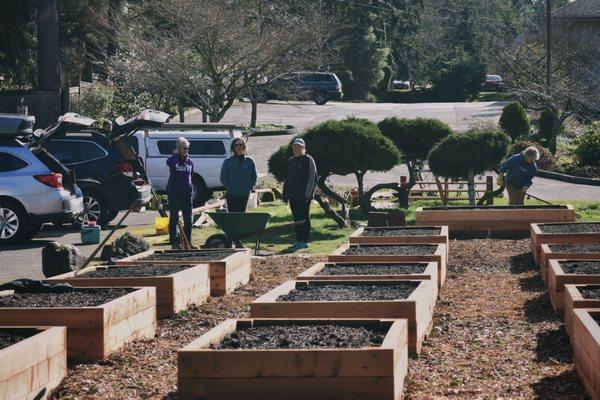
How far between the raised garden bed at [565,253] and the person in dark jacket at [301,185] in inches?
179

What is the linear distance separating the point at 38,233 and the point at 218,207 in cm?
392

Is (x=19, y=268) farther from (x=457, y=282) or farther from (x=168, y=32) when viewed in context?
(x=168, y=32)

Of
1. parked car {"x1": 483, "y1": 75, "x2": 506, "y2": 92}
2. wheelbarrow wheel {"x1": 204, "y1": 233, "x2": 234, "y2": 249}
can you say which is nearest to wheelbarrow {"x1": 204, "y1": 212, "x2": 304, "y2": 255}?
wheelbarrow wheel {"x1": 204, "y1": 233, "x2": 234, "y2": 249}

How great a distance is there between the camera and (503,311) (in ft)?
38.4

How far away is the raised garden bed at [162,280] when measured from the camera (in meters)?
11.2

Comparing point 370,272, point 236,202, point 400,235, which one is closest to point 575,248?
point 400,235

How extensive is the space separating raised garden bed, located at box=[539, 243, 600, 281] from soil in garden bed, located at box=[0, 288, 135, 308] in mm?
4896

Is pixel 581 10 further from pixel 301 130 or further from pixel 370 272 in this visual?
pixel 370 272

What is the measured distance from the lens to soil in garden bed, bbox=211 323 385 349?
7.73 m

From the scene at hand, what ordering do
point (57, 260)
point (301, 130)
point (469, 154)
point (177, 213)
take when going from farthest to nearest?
point (301, 130), point (469, 154), point (177, 213), point (57, 260)

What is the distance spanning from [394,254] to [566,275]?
278 cm

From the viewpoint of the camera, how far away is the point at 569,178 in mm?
33406

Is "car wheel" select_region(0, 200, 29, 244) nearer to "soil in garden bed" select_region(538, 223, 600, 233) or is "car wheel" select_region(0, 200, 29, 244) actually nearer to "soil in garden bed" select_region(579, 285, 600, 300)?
"soil in garden bed" select_region(538, 223, 600, 233)

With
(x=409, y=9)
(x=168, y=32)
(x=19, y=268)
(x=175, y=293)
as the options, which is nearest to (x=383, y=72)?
(x=409, y=9)
